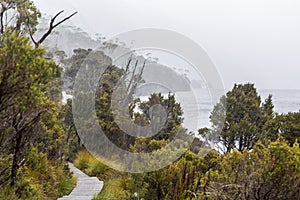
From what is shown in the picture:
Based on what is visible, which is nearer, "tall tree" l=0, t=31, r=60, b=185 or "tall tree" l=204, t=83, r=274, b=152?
"tall tree" l=0, t=31, r=60, b=185

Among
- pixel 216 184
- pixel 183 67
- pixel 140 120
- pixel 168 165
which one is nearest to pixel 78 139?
pixel 140 120

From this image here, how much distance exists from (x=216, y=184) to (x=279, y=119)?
22.4 ft

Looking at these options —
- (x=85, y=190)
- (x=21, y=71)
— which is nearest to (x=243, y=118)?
(x=85, y=190)

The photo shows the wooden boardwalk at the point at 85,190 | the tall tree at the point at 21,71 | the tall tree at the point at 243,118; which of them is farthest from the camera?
the tall tree at the point at 243,118

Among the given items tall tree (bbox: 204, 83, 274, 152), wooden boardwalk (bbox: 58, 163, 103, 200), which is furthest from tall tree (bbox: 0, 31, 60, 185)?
tall tree (bbox: 204, 83, 274, 152)

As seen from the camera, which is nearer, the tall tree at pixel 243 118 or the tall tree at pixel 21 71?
the tall tree at pixel 21 71


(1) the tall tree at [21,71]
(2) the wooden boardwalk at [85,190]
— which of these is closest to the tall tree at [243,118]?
(2) the wooden boardwalk at [85,190]

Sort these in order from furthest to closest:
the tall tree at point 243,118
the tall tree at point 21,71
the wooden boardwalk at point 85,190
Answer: the tall tree at point 243,118 → the wooden boardwalk at point 85,190 → the tall tree at point 21,71

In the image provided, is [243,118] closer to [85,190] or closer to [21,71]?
[85,190]

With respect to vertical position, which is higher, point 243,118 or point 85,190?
point 243,118

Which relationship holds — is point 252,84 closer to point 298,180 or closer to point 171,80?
point 171,80

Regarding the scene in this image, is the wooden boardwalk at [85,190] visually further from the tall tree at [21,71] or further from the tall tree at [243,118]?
the tall tree at [243,118]

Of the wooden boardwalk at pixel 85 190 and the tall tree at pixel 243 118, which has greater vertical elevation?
the tall tree at pixel 243 118

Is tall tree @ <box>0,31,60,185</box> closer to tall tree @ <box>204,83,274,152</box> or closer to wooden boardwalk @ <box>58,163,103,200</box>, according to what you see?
wooden boardwalk @ <box>58,163,103,200</box>
